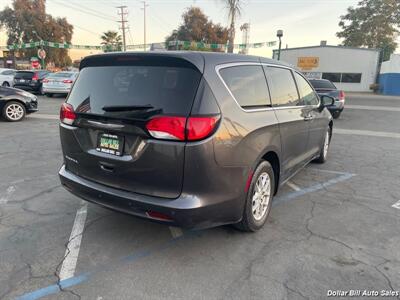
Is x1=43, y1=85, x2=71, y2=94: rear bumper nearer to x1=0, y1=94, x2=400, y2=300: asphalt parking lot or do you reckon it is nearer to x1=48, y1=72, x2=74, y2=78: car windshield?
x1=48, y1=72, x2=74, y2=78: car windshield

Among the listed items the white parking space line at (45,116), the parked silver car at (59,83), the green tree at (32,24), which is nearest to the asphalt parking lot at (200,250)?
the white parking space line at (45,116)

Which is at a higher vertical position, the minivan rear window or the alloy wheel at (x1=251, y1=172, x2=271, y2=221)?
the minivan rear window

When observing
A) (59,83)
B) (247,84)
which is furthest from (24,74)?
(247,84)

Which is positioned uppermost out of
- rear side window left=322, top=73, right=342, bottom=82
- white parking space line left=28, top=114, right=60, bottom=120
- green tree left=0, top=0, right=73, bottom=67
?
green tree left=0, top=0, right=73, bottom=67

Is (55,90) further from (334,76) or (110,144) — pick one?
(334,76)

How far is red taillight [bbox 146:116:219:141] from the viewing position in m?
2.39

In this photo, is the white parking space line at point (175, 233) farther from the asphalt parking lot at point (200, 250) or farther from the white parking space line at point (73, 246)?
the white parking space line at point (73, 246)

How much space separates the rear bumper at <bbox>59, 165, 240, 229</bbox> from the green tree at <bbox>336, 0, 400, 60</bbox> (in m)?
46.5

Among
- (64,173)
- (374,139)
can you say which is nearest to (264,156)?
(64,173)

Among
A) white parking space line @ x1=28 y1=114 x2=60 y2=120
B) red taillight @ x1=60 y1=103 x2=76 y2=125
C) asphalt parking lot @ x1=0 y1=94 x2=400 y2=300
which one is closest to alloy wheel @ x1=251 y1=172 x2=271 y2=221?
asphalt parking lot @ x1=0 y1=94 x2=400 y2=300

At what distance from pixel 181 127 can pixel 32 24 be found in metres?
56.9

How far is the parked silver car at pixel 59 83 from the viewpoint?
16.3m

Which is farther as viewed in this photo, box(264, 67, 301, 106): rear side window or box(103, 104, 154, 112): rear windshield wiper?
box(264, 67, 301, 106): rear side window

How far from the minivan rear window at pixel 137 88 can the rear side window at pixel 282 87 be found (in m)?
1.33
